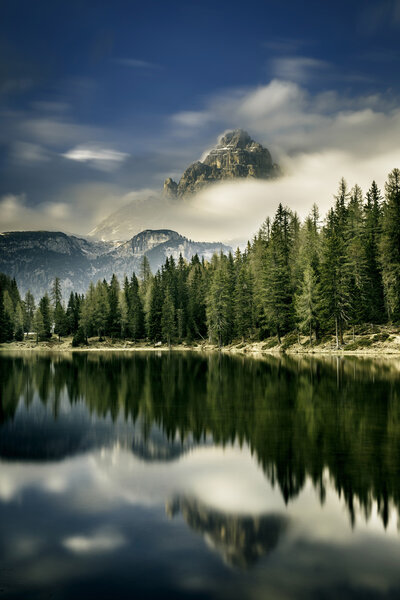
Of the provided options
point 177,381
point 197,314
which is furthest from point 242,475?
point 197,314

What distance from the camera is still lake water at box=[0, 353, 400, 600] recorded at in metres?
8.91

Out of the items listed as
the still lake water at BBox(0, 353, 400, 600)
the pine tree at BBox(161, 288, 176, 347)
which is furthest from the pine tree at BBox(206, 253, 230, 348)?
the still lake water at BBox(0, 353, 400, 600)

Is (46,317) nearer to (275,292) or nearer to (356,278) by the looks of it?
(275,292)

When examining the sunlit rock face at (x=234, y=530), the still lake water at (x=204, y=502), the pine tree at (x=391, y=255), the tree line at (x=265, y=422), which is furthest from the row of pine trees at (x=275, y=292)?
the sunlit rock face at (x=234, y=530)

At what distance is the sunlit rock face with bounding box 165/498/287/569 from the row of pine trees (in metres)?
64.7

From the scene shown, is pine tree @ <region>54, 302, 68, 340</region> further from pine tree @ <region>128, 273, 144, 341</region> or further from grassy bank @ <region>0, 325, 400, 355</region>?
pine tree @ <region>128, 273, 144, 341</region>

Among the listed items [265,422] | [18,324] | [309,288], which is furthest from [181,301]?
[265,422]

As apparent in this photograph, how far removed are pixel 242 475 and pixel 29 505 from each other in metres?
6.22

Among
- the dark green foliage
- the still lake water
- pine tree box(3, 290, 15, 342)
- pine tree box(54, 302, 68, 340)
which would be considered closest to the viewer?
the still lake water

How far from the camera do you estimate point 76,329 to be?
154 metres

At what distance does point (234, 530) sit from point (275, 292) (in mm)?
81055

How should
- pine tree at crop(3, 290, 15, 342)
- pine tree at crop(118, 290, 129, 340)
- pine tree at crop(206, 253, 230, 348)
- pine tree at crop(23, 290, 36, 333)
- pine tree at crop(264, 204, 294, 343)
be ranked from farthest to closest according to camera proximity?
pine tree at crop(23, 290, 36, 333) < pine tree at crop(3, 290, 15, 342) < pine tree at crop(118, 290, 129, 340) < pine tree at crop(206, 253, 230, 348) < pine tree at crop(264, 204, 294, 343)

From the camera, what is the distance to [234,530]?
11.0 metres

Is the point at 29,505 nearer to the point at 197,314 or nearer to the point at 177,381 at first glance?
the point at 177,381
